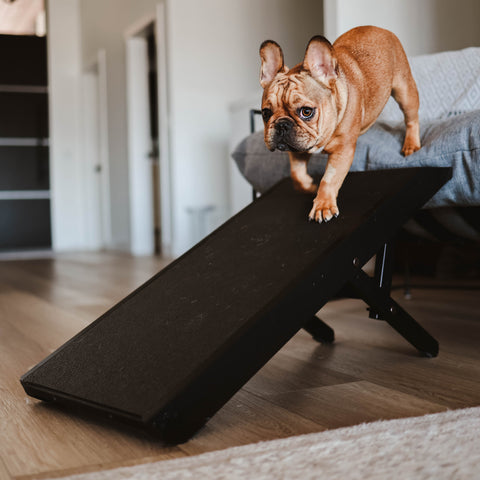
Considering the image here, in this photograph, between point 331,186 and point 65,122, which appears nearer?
point 331,186

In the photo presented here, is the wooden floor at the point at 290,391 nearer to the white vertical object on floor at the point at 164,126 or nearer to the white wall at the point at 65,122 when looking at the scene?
the white vertical object on floor at the point at 164,126

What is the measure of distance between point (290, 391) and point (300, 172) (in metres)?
0.50

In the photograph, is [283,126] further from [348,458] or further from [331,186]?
[348,458]

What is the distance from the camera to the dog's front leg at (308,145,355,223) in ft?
4.37

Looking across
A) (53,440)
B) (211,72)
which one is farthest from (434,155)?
(211,72)

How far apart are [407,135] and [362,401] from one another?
72cm

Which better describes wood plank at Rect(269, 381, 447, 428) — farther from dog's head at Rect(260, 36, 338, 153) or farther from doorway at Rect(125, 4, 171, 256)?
doorway at Rect(125, 4, 171, 256)

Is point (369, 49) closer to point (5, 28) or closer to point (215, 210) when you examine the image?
point (215, 210)

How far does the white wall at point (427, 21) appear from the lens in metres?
3.32

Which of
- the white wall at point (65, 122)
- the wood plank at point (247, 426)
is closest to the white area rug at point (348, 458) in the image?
the wood plank at point (247, 426)

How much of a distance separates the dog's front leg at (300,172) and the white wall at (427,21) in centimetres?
202

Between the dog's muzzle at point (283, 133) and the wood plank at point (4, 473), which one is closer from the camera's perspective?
the wood plank at point (4, 473)

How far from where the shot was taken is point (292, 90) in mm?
1273

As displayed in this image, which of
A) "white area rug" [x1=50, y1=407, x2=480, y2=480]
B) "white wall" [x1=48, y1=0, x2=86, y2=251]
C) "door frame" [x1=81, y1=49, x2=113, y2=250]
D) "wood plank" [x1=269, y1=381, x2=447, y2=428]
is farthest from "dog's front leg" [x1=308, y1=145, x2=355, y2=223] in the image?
"white wall" [x1=48, y1=0, x2=86, y2=251]
